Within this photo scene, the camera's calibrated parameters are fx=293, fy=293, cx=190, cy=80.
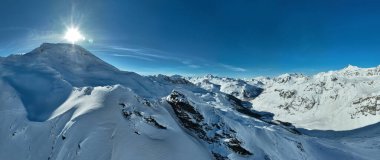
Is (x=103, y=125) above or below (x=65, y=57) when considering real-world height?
below

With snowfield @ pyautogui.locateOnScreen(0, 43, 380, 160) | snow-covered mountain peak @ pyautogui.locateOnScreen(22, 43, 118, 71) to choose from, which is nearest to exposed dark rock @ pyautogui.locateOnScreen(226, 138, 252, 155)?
snowfield @ pyautogui.locateOnScreen(0, 43, 380, 160)

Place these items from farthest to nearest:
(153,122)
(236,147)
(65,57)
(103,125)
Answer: (65,57)
(236,147)
(153,122)
(103,125)

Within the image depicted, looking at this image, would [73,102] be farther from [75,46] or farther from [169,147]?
[75,46]

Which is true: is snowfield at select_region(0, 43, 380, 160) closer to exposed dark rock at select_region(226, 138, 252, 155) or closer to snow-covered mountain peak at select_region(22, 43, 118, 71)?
exposed dark rock at select_region(226, 138, 252, 155)

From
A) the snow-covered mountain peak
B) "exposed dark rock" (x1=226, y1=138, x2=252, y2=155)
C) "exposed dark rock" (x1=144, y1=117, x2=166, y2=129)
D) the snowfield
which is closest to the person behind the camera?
the snowfield

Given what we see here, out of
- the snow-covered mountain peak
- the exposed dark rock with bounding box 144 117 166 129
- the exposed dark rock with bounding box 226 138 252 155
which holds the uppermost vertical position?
the snow-covered mountain peak

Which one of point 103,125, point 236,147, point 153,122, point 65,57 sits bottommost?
point 236,147

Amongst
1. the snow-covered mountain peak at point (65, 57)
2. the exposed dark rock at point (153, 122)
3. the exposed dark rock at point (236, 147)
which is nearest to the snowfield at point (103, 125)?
the exposed dark rock at point (236, 147)

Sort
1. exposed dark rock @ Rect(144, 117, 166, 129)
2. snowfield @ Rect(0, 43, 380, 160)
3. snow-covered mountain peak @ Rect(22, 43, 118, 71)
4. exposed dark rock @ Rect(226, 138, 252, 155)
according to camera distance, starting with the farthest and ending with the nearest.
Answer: snow-covered mountain peak @ Rect(22, 43, 118, 71), exposed dark rock @ Rect(226, 138, 252, 155), exposed dark rock @ Rect(144, 117, 166, 129), snowfield @ Rect(0, 43, 380, 160)

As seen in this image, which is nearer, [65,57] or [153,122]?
[153,122]

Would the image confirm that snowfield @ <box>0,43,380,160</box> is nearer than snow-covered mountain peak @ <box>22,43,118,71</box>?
Yes

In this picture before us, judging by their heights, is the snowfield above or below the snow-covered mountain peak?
below

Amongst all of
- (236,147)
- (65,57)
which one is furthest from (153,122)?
(65,57)

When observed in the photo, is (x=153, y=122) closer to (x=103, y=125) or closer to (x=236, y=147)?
(x=103, y=125)
